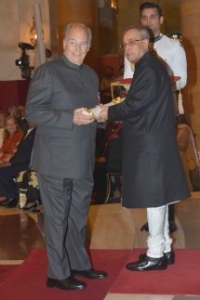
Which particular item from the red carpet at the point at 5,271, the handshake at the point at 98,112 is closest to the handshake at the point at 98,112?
the handshake at the point at 98,112

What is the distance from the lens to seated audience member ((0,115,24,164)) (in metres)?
9.59

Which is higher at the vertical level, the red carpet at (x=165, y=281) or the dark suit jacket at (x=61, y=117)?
the dark suit jacket at (x=61, y=117)

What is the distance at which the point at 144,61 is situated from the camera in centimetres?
456

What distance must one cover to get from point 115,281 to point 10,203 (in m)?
A: 4.70

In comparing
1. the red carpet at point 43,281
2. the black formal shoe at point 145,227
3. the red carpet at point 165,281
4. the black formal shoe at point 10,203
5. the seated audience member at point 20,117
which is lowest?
the black formal shoe at point 10,203

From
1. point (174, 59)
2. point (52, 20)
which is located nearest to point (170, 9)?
point (52, 20)

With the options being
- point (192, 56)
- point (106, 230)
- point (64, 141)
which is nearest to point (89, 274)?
point (64, 141)

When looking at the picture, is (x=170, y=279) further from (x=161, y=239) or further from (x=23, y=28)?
(x=23, y=28)

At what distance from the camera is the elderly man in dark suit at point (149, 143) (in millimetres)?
4539

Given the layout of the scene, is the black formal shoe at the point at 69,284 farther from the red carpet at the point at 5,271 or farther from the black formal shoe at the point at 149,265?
the red carpet at the point at 5,271

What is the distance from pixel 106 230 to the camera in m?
6.89

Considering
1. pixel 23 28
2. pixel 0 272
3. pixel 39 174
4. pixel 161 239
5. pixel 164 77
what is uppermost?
pixel 23 28

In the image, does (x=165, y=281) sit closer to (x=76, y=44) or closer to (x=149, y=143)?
(x=149, y=143)

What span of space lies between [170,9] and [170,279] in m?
22.7
